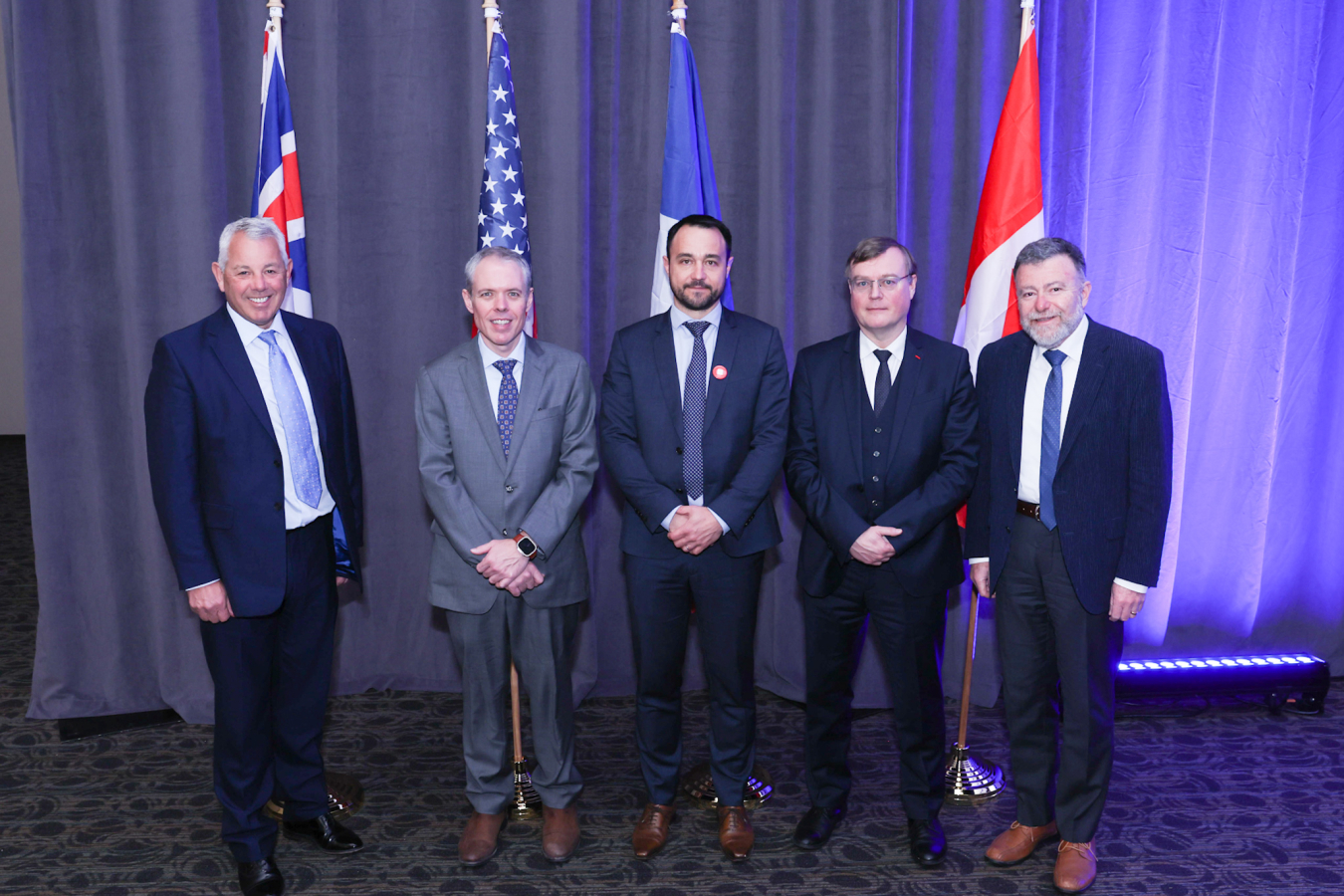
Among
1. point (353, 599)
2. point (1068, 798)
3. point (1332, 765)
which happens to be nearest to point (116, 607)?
point (353, 599)

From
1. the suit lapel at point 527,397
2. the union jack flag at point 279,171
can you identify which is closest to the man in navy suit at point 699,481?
the suit lapel at point 527,397

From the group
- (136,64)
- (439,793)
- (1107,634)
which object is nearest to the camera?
(1107,634)

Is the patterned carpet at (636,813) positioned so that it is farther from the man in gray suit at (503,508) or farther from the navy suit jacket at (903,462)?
the navy suit jacket at (903,462)

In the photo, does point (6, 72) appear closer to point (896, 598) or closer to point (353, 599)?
point (353, 599)

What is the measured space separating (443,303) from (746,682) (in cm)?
218

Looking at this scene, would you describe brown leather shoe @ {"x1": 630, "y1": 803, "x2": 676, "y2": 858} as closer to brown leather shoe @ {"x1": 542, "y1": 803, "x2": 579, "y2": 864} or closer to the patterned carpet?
the patterned carpet

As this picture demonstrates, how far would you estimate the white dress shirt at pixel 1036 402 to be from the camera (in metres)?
2.61

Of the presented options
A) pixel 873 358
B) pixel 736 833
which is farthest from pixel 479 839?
pixel 873 358

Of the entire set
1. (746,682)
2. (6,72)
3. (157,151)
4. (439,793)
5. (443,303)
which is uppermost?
(6,72)

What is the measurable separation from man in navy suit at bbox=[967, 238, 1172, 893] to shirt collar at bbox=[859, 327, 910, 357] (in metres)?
0.28

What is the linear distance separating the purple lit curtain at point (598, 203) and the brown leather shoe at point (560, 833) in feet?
3.82

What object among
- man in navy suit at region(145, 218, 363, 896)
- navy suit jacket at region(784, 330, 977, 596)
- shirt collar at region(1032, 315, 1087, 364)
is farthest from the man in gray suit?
shirt collar at region(1032, 315, 1087, 364)

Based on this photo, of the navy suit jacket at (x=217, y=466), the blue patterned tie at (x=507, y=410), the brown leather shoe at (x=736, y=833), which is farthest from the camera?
the brown leather shoe at (x=736, y=833)

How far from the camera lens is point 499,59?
3408 millimetres
